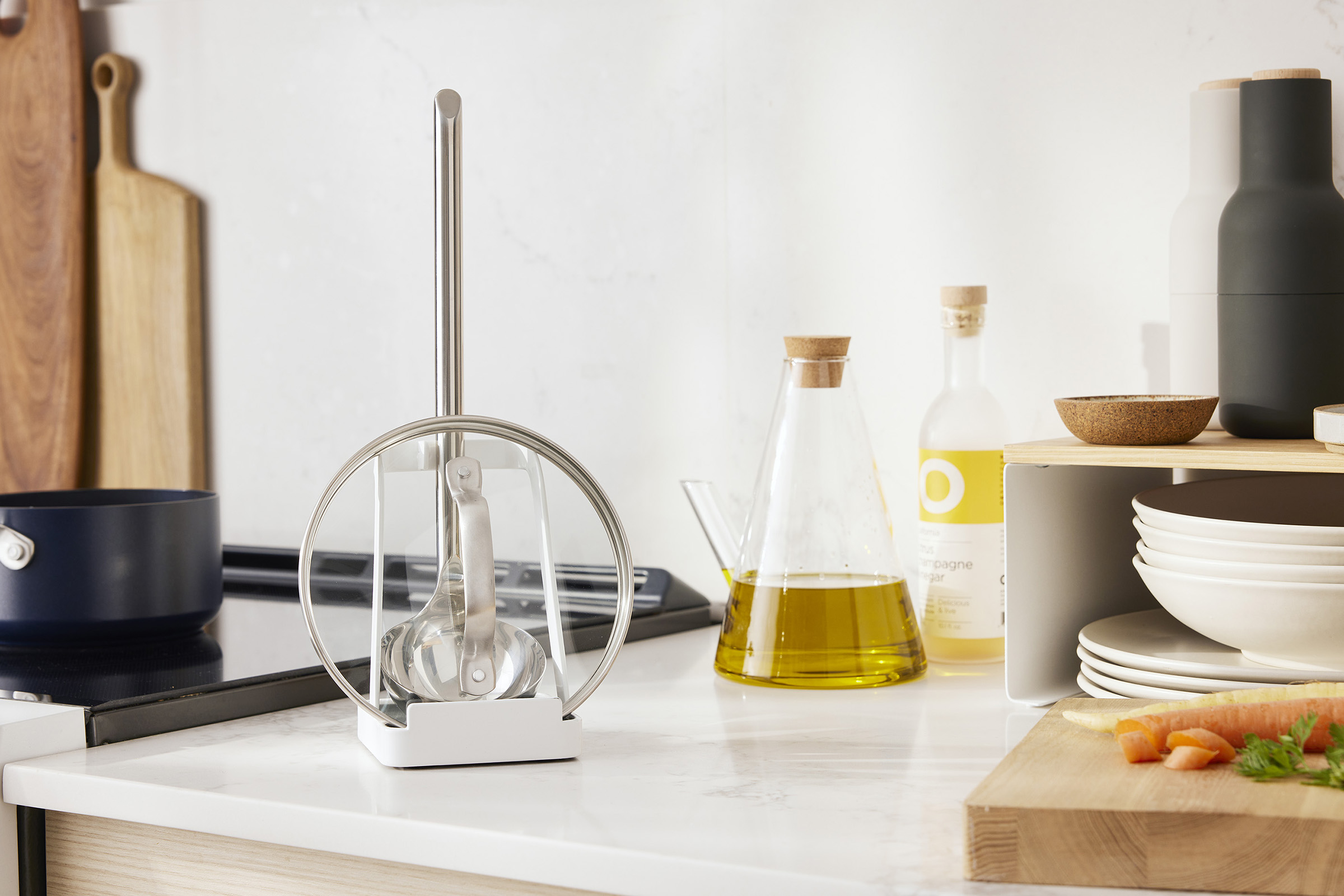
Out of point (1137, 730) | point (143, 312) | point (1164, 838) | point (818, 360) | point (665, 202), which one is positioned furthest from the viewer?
point (143, 312)

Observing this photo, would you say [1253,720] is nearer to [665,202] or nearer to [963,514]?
[963,514]

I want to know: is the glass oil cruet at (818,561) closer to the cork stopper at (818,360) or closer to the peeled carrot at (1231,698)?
the cork stopper at (818,360)

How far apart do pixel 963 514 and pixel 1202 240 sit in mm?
263

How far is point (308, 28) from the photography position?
1.46m

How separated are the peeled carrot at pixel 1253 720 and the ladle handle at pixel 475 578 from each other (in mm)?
335

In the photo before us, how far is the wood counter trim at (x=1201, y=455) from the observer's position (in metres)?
0.76

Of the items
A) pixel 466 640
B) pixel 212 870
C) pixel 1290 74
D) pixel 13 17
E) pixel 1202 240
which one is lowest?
pixel 212 870

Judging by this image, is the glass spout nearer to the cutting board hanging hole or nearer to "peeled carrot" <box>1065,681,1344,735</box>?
"peeled carrot" <box>1065,681,1344,735</box>

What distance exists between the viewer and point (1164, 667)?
2.56 feet

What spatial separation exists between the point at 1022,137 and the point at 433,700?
0.67 meters

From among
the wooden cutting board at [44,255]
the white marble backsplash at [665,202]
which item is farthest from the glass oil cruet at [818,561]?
the wooden cutting board at [44,255]

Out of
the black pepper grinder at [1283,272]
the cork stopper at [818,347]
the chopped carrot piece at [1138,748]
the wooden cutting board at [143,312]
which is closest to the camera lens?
the chopped carrot piece at [1138,748]

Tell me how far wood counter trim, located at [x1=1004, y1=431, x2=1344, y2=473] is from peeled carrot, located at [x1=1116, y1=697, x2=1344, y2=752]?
0.52 ft

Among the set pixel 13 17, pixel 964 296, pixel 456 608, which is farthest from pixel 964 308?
pixel 13 17
